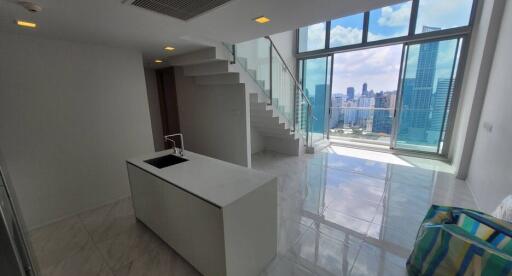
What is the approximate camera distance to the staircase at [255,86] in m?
3.35

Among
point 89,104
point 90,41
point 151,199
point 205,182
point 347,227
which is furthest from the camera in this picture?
point 89,104

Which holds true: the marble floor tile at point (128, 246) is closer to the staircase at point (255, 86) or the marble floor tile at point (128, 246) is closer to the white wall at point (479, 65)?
the staircase at point (255, 86)

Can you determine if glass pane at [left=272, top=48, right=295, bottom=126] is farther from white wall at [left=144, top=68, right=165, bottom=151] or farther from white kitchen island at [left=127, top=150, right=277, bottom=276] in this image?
white wall at [left=144, top=68, right=165, bottom=151]

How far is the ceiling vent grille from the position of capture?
1.64 m

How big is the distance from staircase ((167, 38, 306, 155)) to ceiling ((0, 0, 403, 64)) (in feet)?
1.90

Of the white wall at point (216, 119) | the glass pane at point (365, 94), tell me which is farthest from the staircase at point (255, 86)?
the glass pane at point (365, 94)

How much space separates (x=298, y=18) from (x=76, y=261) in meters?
3.31

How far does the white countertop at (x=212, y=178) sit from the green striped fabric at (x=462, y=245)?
47.9 inches

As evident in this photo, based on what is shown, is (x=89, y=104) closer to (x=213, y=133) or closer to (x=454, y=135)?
(x=213, y=133)

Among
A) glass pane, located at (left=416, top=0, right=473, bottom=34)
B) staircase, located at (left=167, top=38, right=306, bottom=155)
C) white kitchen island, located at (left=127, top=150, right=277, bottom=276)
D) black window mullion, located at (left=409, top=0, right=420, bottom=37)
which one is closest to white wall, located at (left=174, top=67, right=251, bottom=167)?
staircase, located at (left=167, top=38, right=306, bottom=155)

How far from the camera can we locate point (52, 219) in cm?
266

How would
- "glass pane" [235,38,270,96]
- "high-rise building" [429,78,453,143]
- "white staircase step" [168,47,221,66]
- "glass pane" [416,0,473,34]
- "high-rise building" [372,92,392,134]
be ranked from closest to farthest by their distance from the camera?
"white staircase step" [168,47,221,66] < "glass pane" [235,38,270,96] < "glass pane" [416,0,473,34] < "high-rise building" [429,78,453,143] < "high-rise building" [372,92,392,134]

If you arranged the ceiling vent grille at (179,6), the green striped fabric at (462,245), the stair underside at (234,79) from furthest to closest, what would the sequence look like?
1. the stair underside at (234,79)
2. the ceiling vent grille at (179,6)
3. the green striped fabric at (462,245)

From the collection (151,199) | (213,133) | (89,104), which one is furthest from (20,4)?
(213,133)
